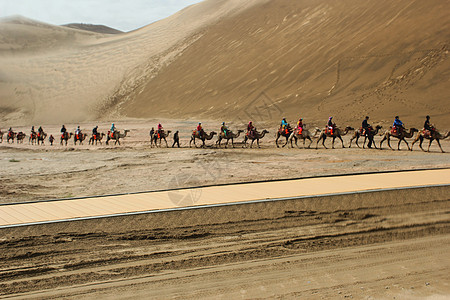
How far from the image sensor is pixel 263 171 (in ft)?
59.8

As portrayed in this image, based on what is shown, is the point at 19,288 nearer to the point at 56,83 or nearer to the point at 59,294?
the point at 59,294

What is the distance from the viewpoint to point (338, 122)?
121ft

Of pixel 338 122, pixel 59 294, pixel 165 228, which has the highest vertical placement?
pixel 338 122

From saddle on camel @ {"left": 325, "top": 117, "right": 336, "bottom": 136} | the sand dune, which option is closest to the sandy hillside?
the sand dune

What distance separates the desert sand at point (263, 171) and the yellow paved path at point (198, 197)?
66 cm

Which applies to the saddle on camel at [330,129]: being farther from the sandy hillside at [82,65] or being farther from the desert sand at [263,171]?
the sandy hillside at [82,65]

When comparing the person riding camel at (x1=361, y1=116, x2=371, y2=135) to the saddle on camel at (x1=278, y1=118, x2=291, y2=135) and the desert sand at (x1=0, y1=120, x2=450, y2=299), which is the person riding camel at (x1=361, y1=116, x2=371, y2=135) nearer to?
the saddle on camel at (x1=278, y1=118, x2=291, y2=135)

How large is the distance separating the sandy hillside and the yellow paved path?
57.3 meters

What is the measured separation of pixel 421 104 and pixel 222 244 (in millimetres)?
31795

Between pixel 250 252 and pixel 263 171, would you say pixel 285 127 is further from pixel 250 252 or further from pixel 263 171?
pixel 250 252

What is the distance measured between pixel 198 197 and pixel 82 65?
83.7 m

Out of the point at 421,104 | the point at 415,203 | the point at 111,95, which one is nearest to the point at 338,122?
the point at 421,104

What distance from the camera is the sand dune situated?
40406mm

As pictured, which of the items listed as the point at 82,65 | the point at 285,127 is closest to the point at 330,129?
the point at 285,127
